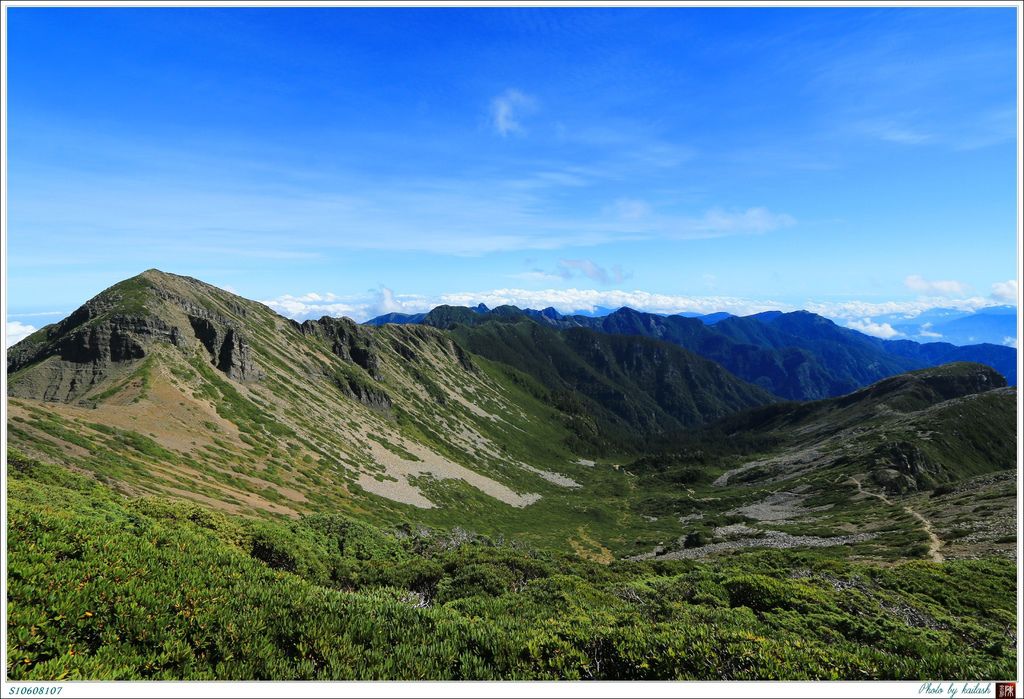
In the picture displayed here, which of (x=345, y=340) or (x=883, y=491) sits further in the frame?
(x=345, y=340)

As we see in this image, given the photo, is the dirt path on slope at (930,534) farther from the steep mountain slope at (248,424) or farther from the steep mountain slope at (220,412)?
the steep mountain slope at (220,412)

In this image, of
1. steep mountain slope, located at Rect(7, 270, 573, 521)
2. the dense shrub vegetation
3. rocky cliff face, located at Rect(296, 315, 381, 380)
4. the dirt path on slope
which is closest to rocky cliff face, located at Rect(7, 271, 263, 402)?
steep mountain slope, located at Rect(7, 270, 573, 521)

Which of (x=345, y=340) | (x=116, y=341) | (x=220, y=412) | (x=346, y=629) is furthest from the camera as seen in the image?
(x=345, y=340)

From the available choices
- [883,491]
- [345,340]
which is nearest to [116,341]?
[345,340]

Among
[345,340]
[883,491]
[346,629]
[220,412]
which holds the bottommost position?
[883,491]

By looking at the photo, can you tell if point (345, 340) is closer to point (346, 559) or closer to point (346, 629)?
point (346, 559)

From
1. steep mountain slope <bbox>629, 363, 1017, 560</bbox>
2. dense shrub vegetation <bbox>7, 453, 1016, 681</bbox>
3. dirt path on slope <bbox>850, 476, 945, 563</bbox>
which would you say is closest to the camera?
dense shrub vegetation <bbox>7, 453, 1016, 681</bbox>

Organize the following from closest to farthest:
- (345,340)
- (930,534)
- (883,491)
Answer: (930,534)
(883,491)
(345,340)

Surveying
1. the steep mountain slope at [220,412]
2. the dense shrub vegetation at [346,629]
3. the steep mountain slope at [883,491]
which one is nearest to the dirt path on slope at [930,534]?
the steep mountain slope at [883,491]

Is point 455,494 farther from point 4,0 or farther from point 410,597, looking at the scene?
point 4,0

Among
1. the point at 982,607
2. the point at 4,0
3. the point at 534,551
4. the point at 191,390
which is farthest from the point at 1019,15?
the point at 191,390

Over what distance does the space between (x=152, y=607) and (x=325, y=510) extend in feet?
162

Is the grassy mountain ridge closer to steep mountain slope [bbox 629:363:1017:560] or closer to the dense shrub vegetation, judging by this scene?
A: the dense shrub vegetation

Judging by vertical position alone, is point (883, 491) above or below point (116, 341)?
below
